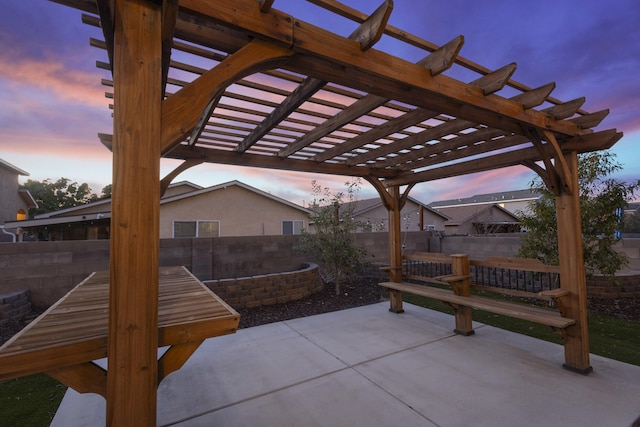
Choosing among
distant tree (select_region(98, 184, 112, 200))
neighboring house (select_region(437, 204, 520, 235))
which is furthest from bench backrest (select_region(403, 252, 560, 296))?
distant tree (select_region(98, 184, 112, 200))

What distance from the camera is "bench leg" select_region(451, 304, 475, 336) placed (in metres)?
4.29

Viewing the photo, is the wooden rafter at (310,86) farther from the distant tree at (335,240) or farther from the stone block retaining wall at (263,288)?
the distant tree at (335,240)

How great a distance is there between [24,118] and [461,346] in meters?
10.7

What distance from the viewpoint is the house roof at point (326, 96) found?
1691 mm

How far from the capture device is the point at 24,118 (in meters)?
7.38

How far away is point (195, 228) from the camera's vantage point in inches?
451

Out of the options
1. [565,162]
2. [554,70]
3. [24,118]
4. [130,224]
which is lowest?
[130,224]

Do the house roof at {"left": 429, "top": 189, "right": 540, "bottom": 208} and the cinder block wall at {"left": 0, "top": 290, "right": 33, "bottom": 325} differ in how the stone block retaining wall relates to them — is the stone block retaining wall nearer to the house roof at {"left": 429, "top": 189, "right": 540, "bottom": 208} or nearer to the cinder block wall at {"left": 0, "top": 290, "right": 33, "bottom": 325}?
the cinder block wall at {"left": 0, "top": 290, "right": 33, "bottom": 325}

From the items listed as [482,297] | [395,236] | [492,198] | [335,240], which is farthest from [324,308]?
[492,198]

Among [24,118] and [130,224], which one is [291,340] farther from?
[24,118]

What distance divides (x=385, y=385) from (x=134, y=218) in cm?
272

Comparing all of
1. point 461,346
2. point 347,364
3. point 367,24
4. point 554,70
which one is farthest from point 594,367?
point 554,70

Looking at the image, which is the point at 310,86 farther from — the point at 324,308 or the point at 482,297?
the point at 324,308

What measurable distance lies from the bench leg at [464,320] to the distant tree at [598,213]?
8.54 ft
